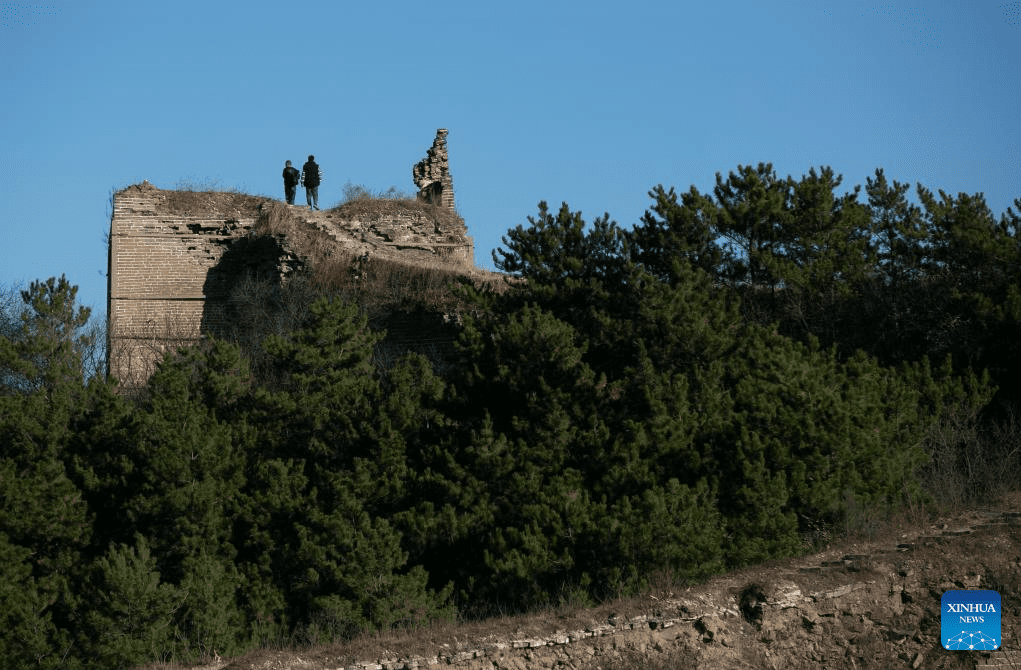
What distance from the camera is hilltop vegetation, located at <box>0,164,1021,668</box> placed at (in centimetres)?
1634

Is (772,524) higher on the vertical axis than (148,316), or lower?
lower

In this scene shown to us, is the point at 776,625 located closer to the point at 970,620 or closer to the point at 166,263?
the point at 970,620

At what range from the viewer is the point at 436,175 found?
31.4 m

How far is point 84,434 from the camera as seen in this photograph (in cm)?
1781

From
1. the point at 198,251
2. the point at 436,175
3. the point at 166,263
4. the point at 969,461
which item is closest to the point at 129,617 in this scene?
the point at 969,461

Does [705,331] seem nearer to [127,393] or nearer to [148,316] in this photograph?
[127,393]

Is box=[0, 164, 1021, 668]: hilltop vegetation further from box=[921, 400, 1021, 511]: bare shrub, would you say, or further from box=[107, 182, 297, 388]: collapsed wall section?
box=[107, 182, 297, 388]: collapsed wall section

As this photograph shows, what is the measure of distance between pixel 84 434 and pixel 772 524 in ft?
29.2

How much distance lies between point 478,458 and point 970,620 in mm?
6275

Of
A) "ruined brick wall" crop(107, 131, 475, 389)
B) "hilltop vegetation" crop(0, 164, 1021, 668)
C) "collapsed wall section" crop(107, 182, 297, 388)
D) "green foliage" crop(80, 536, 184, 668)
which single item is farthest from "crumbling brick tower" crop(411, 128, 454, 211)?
"green foliage" crop(80, 536, 184, 668)

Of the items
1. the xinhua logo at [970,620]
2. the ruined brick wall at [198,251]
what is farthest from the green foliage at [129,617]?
the ruined brick wall at [198,251]

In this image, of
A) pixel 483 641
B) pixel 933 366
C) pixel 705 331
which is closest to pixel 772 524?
pixel 705 331

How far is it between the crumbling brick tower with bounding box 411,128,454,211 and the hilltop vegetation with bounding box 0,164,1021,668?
9576 mm

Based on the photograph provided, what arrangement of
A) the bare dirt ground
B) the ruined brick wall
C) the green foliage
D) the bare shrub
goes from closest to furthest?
the bare dirt ground < the green foliage < the bare shrub < the ruined brick wall
